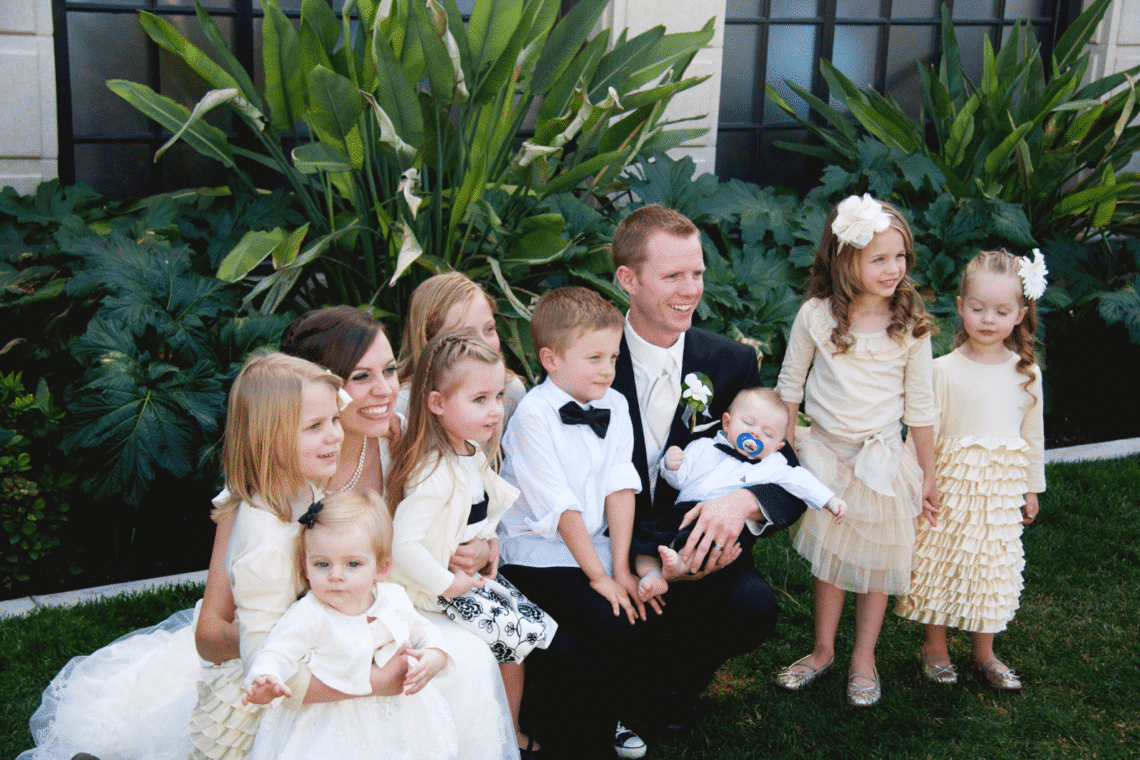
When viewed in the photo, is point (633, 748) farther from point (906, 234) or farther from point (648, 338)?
point (906, 234)

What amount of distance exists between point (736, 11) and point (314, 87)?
11.3ft

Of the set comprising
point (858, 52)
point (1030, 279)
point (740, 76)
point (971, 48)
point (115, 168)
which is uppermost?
point (971, 48)

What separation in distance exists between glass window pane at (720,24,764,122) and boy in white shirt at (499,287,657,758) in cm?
412

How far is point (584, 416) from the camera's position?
2715mm

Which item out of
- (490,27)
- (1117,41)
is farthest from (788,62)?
(490,27)

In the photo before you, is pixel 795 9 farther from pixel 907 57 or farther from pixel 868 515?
pixel 868 515

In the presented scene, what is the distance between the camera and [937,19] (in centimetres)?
680

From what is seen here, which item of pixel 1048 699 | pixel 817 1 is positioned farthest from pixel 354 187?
pixel 817 1

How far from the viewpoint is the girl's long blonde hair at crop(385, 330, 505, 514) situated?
8.03ft

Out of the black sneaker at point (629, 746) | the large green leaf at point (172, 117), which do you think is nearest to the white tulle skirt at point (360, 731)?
the black sneaker at point (629, 746)

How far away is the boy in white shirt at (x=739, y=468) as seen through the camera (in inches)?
115

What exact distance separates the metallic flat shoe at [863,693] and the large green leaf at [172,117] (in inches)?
120

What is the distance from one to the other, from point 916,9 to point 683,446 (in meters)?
4.94

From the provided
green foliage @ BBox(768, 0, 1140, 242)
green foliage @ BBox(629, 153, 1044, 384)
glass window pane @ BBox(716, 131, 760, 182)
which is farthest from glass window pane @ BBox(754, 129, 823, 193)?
green foliage @ BBox(629, 153, 1044, 384)
